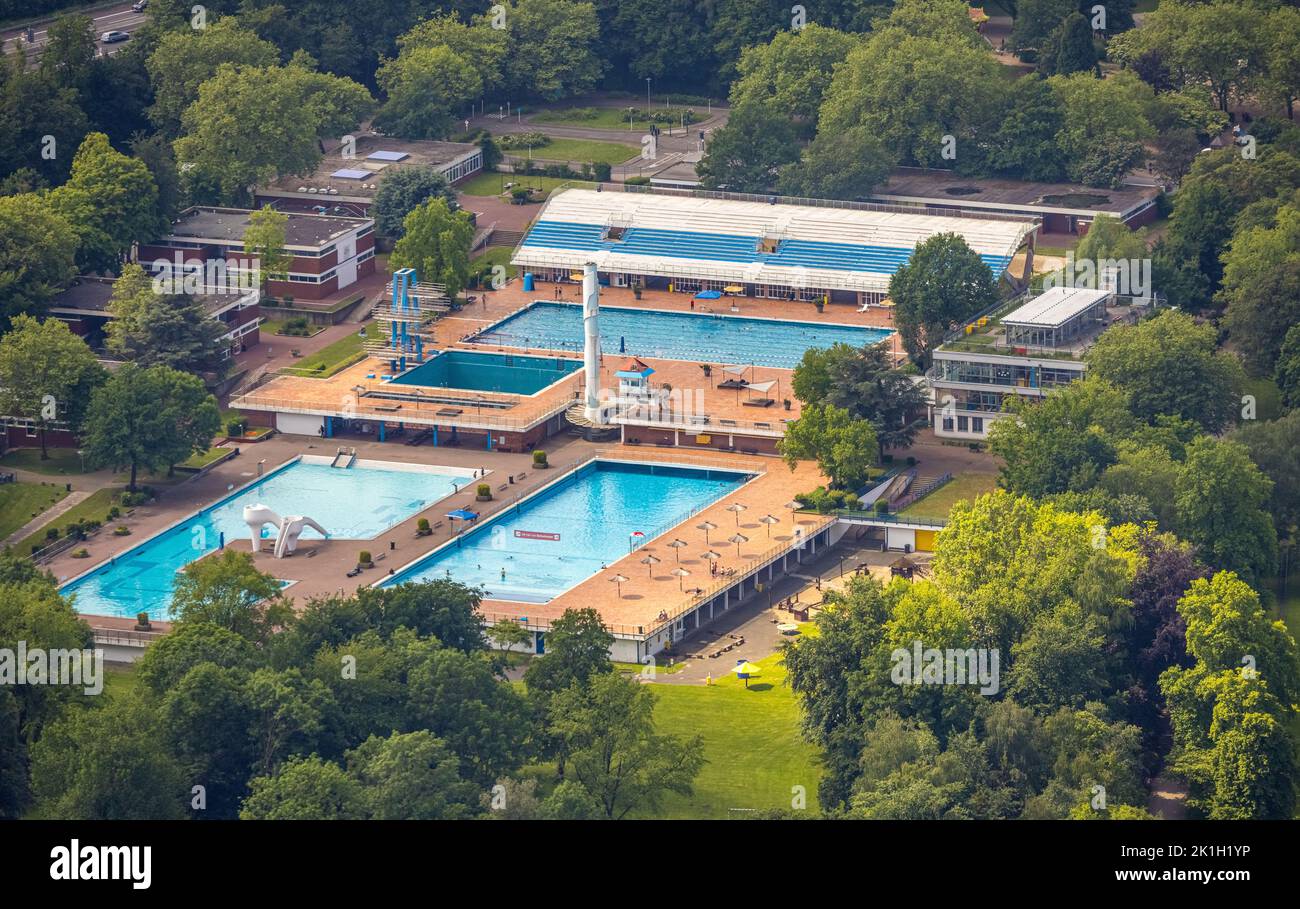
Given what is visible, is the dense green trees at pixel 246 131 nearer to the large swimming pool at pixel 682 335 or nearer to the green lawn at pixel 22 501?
the large swimming pool at pixel 682 335

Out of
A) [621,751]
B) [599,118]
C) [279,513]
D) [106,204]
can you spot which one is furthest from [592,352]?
[599,118]

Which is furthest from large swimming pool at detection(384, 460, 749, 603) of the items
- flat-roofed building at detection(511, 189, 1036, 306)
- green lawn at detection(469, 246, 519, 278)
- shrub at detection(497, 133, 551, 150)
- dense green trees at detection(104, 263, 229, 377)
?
shrub at detection(497, 133, 551, 150)

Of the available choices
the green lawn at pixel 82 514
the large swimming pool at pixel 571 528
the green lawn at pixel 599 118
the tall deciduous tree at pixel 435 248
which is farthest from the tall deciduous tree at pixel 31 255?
the green lawn at pixel 599 118

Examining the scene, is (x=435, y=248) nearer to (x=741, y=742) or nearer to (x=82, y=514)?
(x=82, y=514)

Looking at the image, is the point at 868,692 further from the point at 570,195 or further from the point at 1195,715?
the point at 570,195

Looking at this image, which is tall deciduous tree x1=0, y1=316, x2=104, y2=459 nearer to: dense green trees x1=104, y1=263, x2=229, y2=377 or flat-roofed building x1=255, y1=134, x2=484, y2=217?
dense green trees x1=104, y1=263, x2=229, y2=377

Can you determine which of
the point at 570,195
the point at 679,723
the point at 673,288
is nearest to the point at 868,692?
the point at 679,723
